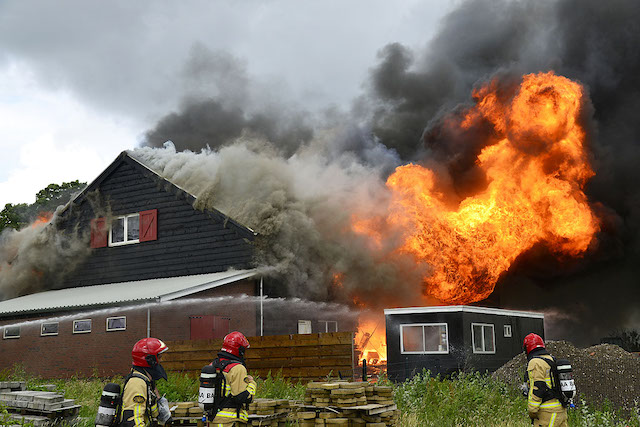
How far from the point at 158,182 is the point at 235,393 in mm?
17867

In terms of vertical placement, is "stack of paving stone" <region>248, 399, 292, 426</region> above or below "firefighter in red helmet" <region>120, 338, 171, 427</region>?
below

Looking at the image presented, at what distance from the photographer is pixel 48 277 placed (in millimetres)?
27594

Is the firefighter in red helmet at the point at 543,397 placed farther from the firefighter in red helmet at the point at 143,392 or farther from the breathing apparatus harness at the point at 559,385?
the firefighter in red helmet at the point at 143,392

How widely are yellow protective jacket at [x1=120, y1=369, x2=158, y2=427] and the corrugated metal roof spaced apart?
11.7 metres

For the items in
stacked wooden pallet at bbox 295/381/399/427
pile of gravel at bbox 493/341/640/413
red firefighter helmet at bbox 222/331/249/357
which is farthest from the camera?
pile of gravel at bbox 493/341/640/413

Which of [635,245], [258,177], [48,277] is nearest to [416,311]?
[258,177]

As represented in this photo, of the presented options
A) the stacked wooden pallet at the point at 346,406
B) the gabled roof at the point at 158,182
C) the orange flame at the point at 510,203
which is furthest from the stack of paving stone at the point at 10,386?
the orange flame at the point at 510,203

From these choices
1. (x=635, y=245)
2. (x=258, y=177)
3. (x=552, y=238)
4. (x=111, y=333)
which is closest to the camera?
(x=111, y=333)

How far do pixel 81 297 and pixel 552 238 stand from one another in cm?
1798

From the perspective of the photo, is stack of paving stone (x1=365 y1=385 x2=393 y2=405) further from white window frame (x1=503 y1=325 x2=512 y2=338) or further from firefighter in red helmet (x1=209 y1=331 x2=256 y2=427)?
white window frame (x1=503 y1=325 x2=512 y2=338)

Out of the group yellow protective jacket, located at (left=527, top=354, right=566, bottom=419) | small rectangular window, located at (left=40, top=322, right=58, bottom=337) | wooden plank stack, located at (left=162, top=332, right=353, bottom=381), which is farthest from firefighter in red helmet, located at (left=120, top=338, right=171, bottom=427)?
small rectangular window, located at (left=40, top=322, right=58, bottom=337)

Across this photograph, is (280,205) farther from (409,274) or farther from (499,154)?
(499,154)

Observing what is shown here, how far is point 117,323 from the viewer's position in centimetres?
2105

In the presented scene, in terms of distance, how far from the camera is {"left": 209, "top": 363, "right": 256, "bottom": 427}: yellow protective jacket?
8688 mm
